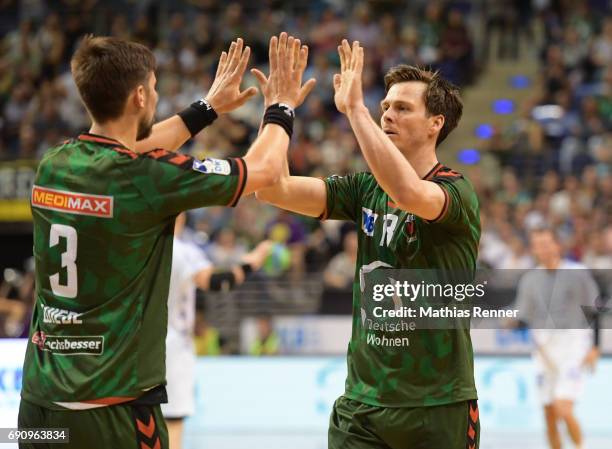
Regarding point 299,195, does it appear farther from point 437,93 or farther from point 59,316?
point 59,316

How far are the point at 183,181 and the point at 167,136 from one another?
80 centimetres

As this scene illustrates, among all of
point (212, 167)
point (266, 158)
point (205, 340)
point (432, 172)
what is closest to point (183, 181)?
point (212, 167)

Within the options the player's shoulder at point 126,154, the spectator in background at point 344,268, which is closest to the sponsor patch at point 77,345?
the player's shoulder at point 126,154

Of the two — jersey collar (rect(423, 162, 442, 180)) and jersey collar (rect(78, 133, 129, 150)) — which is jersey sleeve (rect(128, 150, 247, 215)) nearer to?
jersey collar (rect(78, 133, 129, 150))

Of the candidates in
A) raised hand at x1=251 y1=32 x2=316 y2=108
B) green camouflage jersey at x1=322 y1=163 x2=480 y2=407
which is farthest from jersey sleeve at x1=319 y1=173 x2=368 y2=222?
raised hand at x1=251 y1=32 x2=316 y2=108

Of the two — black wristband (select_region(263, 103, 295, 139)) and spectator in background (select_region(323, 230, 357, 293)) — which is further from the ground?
spectator in background (select_region(323, 230, 357, 293))

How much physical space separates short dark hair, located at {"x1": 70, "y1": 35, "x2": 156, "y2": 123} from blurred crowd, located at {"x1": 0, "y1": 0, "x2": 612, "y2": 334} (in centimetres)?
919

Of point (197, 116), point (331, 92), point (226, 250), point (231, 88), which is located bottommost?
point (197, 116)

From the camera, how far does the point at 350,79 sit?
4.07 metres

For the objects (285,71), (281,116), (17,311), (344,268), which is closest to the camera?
(281,116)

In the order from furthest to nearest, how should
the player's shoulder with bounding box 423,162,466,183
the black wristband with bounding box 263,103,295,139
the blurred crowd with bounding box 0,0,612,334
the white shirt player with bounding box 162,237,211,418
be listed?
the blurred crowd with bounding box 0,0,612,334, the white shirt player with bounding box 162,237,211,418, the player's shoulder with bounding box 423,162,466,183, the black wristband with bounding box 263,103,295,139

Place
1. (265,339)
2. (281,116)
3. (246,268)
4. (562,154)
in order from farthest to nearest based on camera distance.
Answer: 1. (562,154)
2. (265,339)
3. (246,268)
4. (281,116)

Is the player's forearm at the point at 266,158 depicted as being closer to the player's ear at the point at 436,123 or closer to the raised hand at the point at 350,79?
the raised hand at the point at 350,79

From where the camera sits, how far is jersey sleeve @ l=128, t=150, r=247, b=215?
3.44 m
